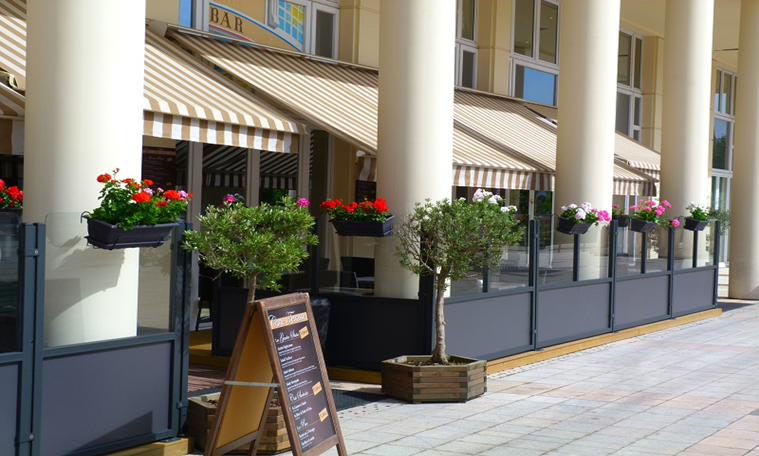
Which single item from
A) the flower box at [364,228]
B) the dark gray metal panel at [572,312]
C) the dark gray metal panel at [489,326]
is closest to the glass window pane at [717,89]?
the dark gray metal panel at [572,312]

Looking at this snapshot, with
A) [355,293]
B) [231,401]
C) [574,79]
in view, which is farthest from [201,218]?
[574,79]

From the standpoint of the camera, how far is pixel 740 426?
25.3 feet

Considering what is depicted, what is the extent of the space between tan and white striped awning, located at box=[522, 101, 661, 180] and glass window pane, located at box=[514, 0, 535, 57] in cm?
104

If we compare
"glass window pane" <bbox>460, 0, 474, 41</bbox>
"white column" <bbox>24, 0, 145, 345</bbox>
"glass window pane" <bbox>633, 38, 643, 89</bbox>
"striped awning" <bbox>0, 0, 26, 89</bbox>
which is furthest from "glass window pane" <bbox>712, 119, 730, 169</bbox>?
"white column" <bbox>24, 0, 145, 345</bbox>

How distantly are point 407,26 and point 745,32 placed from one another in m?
11.4

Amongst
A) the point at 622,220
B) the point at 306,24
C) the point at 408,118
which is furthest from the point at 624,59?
the point at 408,118

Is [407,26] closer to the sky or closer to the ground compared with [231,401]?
closer to the sky

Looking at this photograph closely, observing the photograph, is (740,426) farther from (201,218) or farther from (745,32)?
(745,32)

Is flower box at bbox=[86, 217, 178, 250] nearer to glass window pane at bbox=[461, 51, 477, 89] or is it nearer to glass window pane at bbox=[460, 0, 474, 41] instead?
glass window pane at bbox=[461, 51, 477, 89]

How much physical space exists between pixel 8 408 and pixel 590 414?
4556mm

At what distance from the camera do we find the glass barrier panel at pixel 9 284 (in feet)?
18.0

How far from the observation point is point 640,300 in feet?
45.6

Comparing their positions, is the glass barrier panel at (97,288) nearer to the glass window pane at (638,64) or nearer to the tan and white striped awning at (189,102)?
the tan and white striped awning at (189,102)

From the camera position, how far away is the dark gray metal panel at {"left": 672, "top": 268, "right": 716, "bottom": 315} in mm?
15227
